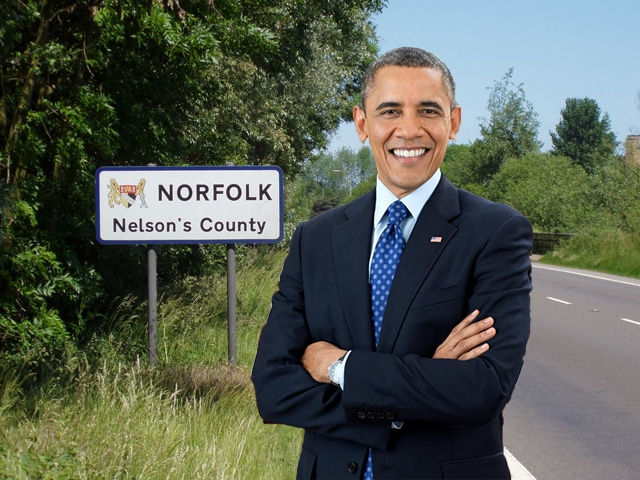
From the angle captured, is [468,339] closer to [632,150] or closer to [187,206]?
[187,206]

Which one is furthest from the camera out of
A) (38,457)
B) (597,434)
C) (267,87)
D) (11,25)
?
(267,87)

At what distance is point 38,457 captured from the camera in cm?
449

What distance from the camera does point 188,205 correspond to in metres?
7.95

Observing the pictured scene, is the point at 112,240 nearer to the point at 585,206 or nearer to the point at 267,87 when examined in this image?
the point at 267,87

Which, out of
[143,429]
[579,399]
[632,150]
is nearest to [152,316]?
[143,429]

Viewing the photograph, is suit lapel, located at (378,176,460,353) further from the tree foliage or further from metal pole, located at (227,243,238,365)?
metal pole, located at (227,243,238,365)

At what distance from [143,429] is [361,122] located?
3.04 m

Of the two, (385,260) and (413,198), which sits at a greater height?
(413,198)

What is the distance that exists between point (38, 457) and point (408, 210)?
280 centimetres

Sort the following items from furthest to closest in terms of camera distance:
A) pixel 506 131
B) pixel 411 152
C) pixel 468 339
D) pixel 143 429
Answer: pixel 506 131, pixel 143 429, pixel 411 152, pixel 468 339

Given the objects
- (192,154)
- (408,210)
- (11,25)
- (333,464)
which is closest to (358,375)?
(333,464)

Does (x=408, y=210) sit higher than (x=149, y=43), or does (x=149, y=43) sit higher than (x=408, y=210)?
(x=149, y=43)

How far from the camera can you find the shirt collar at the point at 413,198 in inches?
97.7

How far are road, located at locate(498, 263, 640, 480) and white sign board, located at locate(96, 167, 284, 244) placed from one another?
2826 mm
